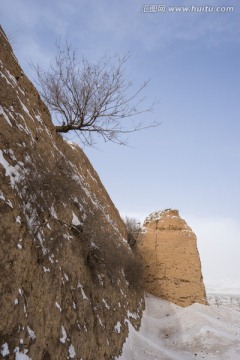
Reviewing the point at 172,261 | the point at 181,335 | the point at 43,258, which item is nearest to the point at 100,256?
the point at 43,258

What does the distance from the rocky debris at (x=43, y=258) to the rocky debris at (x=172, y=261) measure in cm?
781

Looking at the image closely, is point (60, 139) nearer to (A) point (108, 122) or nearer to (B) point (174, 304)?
(A) point (108, 122)

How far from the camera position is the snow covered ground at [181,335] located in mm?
8648

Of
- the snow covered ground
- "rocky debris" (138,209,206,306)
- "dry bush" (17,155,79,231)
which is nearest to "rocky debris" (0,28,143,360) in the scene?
"dry bush" (17,155,79,231)

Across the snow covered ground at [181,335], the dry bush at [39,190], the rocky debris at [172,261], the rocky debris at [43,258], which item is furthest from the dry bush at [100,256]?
the rocky debris at [172,261]

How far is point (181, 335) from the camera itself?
11070mm

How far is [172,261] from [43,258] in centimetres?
1349

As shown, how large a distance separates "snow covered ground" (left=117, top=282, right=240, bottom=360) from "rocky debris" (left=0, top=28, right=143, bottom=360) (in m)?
0.80

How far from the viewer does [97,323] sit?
6629 mm

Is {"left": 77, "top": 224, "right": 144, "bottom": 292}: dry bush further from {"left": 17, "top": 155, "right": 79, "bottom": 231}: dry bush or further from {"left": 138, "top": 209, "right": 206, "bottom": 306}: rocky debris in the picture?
{"left": 138, "top": 209, "right": 206, "bottom": 306}: rocky debris

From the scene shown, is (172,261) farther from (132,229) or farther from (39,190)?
(39,190)

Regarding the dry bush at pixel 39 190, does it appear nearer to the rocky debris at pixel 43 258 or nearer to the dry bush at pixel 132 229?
the rocky debris at pixel 43 258

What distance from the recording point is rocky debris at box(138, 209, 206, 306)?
53.6ft

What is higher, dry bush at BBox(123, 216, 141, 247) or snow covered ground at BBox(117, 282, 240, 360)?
dry bush at BBox(123, 216, 141, 247)
